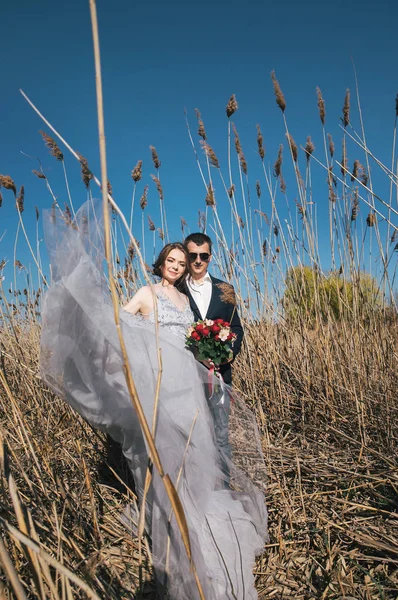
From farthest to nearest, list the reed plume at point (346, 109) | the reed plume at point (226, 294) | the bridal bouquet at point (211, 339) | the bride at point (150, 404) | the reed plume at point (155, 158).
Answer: the reed plume at point (155, 158), the reed plume at point (226, 294), the reed plume at point (346, 109), the bridal bouquet at point (211, 339), the bride at point (150, 404)

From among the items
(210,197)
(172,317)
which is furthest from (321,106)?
(172,317)

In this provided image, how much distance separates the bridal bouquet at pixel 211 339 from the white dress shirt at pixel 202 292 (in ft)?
1.39

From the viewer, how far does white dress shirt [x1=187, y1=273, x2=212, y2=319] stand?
243 centimetres

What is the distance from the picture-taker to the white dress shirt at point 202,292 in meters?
2.43

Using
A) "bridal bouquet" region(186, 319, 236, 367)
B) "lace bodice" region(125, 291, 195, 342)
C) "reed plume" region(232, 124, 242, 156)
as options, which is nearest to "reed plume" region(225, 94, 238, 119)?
"reed plume" region(232, 124, 242, 156)

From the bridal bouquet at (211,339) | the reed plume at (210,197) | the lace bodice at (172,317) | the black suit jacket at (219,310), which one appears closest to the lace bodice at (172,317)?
the lace bodice at (172,317)

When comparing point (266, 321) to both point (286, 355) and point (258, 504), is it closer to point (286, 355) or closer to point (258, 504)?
point (286, 355)

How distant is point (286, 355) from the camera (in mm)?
3072

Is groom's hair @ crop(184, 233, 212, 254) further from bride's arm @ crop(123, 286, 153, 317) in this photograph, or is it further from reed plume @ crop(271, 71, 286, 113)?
reed plume @ crop(271, 71, 286, 113)

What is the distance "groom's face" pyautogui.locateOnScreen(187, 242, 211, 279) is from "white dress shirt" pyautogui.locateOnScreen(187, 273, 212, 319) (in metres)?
0.07

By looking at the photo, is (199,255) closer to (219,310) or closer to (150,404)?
(219,310)

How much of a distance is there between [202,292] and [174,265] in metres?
0.38

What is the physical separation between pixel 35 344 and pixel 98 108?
9.77ft

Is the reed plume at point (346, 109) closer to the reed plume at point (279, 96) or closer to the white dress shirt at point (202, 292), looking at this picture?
the reed plume at point (279, 96)
